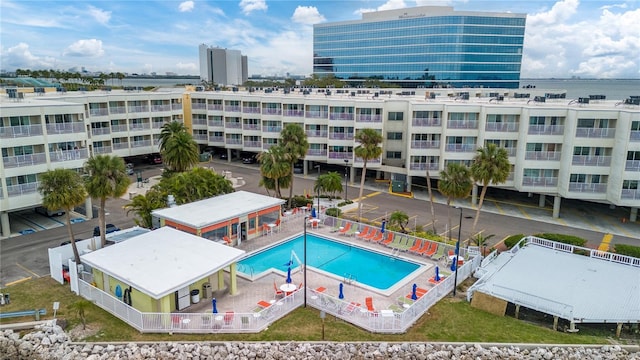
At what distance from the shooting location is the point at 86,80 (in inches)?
4067

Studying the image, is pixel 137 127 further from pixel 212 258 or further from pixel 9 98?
pixel 212 258

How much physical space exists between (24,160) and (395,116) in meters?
38.4

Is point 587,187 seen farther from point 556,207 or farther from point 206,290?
point 206,290

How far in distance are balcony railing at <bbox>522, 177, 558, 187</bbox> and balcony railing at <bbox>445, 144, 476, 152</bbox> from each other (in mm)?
6446

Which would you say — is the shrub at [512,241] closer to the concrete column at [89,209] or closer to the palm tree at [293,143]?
the palm tree at [293,143]

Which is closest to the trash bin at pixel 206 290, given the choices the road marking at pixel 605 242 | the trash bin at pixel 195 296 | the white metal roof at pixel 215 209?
the trash bin at pixel 195 296

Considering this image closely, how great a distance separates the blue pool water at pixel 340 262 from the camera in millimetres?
29906

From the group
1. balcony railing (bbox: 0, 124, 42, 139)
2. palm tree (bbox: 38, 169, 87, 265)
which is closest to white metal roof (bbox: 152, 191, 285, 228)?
palm tree (bbox: 38, 169, 87, 265)

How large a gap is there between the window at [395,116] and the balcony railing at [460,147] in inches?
312

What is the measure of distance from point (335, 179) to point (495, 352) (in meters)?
24.4

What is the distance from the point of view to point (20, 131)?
35.7 m

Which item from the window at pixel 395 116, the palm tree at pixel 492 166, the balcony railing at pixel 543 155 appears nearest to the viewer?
the palm tree at pixel 492 166

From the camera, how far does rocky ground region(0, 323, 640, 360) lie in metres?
20.5

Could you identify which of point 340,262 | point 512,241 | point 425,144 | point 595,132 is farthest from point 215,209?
point 595,132
